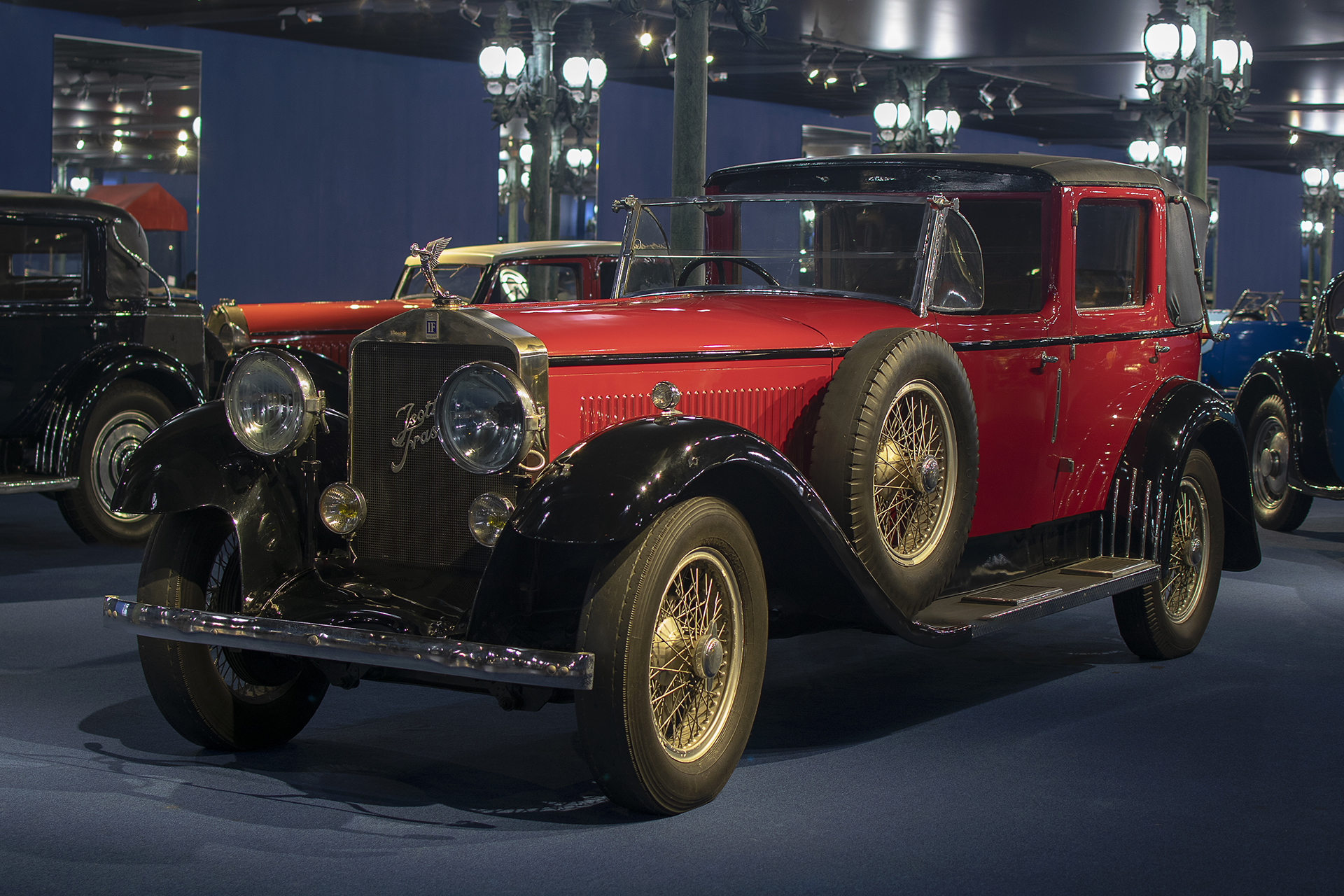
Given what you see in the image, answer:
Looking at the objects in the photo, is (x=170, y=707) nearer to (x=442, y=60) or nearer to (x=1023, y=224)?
(x=1023, y=224)

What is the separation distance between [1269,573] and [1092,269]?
2709 mm

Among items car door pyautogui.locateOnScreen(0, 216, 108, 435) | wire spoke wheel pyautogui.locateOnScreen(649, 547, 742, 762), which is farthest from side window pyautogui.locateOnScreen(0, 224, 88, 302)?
wire spoke wheel pyautogui.locateOnScreen(649, 547, 742, 762)

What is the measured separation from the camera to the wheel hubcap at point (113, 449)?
25.3 feet

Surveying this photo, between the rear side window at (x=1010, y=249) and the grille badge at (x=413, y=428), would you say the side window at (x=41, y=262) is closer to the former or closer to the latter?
the grille badge at (x=413, y=428)

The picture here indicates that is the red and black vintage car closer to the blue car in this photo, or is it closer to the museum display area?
the museum display area

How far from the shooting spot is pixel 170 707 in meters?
3.86

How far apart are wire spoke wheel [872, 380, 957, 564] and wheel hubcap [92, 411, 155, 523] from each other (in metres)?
4.86

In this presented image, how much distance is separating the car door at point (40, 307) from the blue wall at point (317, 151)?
6.67m

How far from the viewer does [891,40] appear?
1716 cm

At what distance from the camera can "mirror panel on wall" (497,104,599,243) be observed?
17.8 metres

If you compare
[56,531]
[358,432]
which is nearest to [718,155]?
[56,531]

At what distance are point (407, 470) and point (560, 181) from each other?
14.9 m

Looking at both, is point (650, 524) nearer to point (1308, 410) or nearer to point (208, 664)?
point (208, 664)

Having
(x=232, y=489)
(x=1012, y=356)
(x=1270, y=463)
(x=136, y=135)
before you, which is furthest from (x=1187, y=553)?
(x=136, y=135)
